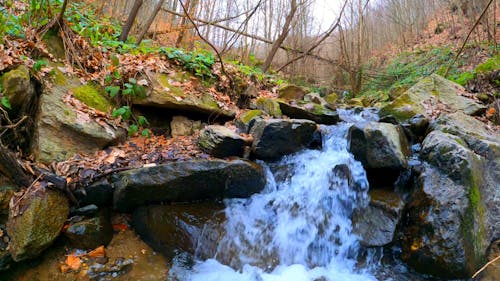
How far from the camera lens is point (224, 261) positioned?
134 inches

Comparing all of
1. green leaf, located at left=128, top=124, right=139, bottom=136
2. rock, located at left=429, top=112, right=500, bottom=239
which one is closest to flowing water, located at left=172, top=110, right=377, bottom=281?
rock, located at left=429, top=112, right=500, bottom=239

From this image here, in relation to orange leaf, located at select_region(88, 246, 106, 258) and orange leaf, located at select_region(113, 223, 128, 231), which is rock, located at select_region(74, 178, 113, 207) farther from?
orange leaf, located at select_region(88, 246, 106, 258)

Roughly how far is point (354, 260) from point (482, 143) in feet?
8.33

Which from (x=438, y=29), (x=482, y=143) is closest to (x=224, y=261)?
(x=482, y=143)

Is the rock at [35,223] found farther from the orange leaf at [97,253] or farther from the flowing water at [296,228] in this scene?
the flowing water at [296,228]

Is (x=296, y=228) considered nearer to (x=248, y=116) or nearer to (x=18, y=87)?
(x=248, y=116)

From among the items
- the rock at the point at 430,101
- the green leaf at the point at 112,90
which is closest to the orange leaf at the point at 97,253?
the green leaf at the point at 112,90

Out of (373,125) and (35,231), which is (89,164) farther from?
(373,125)

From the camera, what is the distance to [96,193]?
3.43 metres

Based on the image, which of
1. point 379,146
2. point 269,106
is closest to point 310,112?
point 269,106

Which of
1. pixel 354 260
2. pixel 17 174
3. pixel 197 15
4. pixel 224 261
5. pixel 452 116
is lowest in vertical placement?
pixel 224 261

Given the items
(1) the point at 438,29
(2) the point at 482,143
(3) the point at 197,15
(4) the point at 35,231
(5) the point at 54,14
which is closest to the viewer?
(4) the point at 35,231

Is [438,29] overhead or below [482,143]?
overhead

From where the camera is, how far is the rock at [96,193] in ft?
11.0
